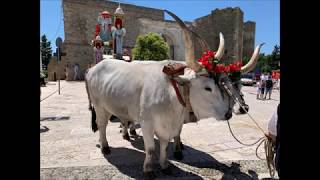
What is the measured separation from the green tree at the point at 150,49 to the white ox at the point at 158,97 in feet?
106

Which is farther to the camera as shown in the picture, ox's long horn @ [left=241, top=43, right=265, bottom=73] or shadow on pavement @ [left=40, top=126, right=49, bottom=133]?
shadow on pavement @ [left=40, top=126, right=49, bottom=133]

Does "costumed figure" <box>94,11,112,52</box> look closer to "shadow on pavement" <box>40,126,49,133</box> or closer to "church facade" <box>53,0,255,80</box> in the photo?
"shadow on pavement" <box>40,126,49,133</box>

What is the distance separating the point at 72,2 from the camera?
41.5 metres

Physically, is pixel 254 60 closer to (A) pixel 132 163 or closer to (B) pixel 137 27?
(A) pixel 132 163

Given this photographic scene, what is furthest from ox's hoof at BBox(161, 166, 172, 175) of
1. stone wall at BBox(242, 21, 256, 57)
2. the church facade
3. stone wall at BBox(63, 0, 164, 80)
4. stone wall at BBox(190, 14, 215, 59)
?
stone wall at BBox(242, 21, 256, 57)

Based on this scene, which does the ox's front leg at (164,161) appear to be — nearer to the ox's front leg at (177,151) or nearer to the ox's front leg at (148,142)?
the ox's front leg at (148,142)

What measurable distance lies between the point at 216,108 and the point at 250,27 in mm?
56271

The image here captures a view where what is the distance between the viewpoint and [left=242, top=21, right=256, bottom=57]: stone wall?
2203 inches

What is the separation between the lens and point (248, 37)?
2224 inches

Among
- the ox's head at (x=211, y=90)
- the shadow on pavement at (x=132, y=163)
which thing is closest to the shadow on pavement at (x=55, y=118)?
the shadow on pavement at (x=132, y=163)
